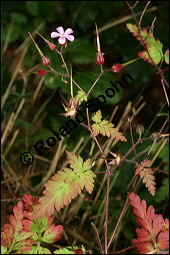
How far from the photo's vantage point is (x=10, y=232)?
2.91 ft

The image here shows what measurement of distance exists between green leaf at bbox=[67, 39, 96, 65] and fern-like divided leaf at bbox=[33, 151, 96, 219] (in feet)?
3.25

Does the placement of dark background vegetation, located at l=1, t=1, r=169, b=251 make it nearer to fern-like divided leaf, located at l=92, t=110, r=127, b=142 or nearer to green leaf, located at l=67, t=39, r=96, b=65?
green leaf, located at l=67, t=39, r=96, b=65

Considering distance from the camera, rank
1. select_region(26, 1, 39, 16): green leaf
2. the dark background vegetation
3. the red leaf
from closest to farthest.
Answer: the red leaf → the dark background vegetation → select_region(26, 1, 39, 16): green leaf

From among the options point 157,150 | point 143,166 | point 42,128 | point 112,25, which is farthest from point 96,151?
point 112,25

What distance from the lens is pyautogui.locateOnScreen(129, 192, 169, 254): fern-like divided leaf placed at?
0.83 m

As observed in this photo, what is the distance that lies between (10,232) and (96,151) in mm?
745

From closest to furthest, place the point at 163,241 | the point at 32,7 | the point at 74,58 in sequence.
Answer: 1. the point at 163,241
2. the point at 74,58
3. the point at 32,7

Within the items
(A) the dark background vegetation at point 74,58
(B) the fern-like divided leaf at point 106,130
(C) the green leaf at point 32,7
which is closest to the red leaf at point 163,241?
(B) the fern-like divided leaf at point 106,130

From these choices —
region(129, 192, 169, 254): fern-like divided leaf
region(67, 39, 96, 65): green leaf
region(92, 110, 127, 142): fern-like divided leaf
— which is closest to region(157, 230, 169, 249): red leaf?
region(129, 192, 169, 254): fern-like divided leaf

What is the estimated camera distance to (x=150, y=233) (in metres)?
0.85

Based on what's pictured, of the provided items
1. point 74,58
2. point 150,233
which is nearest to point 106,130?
point 150,233

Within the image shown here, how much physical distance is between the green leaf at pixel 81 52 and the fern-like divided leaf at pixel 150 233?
40.1 inches

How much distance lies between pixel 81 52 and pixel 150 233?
113cm

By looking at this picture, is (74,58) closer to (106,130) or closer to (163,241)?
(106,130)
